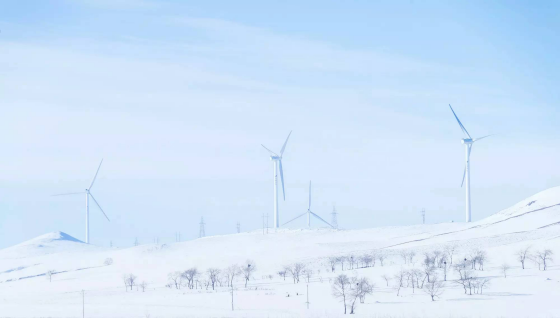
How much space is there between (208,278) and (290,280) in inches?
494

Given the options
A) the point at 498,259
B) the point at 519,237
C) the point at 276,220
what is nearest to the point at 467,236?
the point at 519,237

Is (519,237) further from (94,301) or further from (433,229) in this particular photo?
(94,301)

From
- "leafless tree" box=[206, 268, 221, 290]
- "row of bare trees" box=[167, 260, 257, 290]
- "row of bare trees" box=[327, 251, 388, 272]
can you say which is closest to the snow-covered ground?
"row of bare trees" box=[327, 251, 388, 272]

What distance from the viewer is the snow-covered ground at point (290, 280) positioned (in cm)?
8194

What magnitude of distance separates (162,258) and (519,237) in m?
68.3

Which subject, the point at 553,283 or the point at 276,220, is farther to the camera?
the point at 276,220

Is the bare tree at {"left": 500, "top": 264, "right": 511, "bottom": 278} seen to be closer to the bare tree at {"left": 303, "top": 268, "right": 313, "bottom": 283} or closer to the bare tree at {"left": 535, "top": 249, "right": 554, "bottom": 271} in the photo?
the bare tree at {"left": 535, "top": 249, "right": 554, "bottom": 271}

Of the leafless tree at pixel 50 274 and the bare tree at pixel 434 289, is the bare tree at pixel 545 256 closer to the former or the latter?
the bare tree at pixel 434 289

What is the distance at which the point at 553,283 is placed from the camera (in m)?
103

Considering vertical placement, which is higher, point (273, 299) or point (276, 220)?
point (276, 220)

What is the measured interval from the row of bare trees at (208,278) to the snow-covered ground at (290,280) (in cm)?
215

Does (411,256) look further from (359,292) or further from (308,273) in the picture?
(359,292)

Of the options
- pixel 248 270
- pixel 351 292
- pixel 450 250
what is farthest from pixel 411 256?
pixel 351 292

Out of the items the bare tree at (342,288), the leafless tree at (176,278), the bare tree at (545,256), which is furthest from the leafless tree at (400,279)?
the leafless tree at (176,278)
